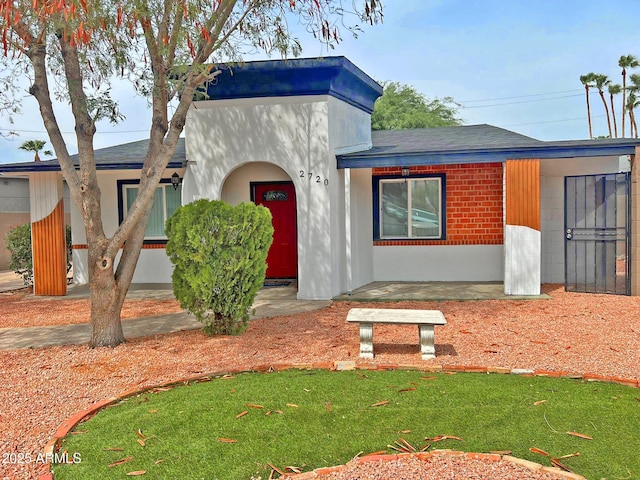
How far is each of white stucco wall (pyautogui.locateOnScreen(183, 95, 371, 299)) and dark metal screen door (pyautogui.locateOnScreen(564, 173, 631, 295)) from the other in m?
4.62

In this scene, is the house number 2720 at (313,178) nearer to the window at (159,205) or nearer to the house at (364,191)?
the house at (364,191)

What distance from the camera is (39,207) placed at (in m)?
13.8

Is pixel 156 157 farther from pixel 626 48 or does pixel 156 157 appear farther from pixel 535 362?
→ pixel 626 48

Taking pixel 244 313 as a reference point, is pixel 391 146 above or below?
above

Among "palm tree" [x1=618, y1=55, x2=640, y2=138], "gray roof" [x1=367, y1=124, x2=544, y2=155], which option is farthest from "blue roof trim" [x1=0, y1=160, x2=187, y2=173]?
"palm tree" [x1=618, y1=55, x2=640, y2=138]

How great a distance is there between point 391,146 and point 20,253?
365 inches

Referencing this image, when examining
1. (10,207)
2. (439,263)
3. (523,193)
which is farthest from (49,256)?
(10,207)

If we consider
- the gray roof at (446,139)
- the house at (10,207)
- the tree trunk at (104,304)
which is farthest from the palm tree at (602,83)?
the tree trunk at (104,304)

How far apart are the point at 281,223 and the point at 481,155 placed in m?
4.86

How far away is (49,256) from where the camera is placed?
1377 cm

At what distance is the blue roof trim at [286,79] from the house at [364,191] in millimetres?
22

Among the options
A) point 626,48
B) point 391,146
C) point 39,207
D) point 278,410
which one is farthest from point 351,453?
point 626,48

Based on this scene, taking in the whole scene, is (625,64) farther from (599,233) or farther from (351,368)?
(351,368)

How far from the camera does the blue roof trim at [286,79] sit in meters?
11.5
